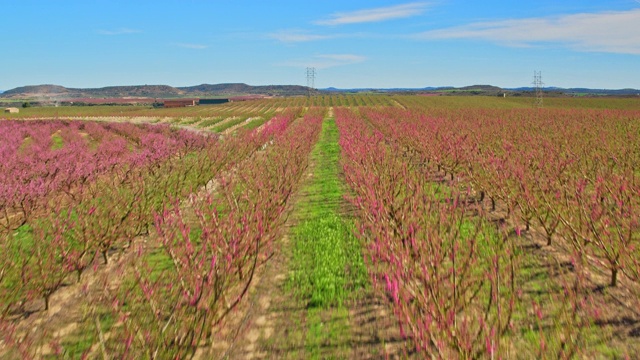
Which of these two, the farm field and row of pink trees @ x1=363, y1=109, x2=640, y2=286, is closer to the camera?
the farm field

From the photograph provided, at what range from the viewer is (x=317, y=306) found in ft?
18.2

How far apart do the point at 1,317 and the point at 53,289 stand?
0.85 m

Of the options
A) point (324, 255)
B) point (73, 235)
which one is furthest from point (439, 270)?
point (73, 235)

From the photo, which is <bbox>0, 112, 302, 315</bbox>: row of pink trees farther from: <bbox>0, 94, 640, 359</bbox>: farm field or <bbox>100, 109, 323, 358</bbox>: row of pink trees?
<bbox>100, 109, 323, 358</bbox>: row of pink trees

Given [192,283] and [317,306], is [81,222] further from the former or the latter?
[317,306]

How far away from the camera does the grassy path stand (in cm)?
464

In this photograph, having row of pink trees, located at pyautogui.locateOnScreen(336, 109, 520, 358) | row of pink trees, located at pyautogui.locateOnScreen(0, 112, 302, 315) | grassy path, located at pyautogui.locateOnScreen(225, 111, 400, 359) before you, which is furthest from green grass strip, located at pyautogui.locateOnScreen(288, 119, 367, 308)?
row of pink trees, located at pyautogui.locateOnScreen(0, 112, 302, 315)

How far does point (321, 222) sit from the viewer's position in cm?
910

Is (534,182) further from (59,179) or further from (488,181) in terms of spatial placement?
(59,179)

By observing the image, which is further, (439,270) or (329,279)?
(329,279)

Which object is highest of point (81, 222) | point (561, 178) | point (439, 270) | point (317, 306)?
point (561, 178)

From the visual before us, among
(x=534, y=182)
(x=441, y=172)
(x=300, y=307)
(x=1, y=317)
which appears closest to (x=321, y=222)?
(x=300, y=307)

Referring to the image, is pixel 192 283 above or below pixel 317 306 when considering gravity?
above

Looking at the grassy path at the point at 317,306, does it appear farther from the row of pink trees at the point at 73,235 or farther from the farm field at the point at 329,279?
the row of pink trees at the point at 73,235
